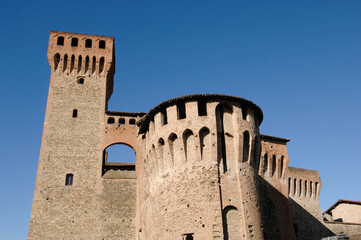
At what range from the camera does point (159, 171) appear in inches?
792

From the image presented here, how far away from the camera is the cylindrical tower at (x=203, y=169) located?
1728 centimetres

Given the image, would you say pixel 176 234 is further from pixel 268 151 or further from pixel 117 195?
pixel 268 151

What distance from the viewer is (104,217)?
75.0 feet

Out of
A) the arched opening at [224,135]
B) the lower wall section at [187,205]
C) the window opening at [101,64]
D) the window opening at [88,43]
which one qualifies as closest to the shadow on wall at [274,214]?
the arched opening at [224,135]

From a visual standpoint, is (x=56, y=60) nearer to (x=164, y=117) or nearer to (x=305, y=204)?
(x=164, y=117)

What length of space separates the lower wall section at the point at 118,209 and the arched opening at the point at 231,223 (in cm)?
788

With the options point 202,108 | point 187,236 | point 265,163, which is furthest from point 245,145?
point 187,236

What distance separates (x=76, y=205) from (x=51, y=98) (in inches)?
332

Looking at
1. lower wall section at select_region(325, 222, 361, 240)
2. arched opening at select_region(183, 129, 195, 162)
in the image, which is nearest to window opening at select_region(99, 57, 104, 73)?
arched opening at select_region(183, 129, 195, 162)

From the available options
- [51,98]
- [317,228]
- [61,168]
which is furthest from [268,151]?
[51,98]

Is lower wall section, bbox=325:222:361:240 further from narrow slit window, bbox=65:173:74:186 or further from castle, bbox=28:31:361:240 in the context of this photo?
narrow slit window, bbox=65:173:74:186

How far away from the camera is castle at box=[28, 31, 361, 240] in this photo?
17859 millimetres

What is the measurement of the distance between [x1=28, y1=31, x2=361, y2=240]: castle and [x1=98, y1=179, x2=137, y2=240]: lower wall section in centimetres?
6

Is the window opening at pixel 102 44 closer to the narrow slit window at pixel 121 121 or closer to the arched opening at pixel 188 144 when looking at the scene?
the narrow slit window at pixel 121 121
